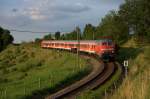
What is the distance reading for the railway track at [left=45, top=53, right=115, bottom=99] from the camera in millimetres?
32138

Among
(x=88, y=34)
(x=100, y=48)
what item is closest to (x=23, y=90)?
(x=100, y=48)

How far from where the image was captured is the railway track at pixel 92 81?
32138 millimetres

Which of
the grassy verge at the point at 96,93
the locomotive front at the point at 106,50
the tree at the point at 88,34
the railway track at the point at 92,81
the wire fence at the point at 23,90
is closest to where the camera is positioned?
the grassy verge at the point at 96,93

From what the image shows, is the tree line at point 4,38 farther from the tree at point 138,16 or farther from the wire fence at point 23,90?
the wire fence at point 23,90

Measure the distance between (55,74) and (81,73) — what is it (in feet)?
10.4

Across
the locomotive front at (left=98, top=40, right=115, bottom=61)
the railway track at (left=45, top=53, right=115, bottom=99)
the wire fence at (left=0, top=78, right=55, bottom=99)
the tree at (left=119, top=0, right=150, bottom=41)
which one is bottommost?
the wire fence at (left=0, top=78, right=55, bottom=99)

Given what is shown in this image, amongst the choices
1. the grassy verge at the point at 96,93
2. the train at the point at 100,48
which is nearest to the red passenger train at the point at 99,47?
the train at the point at 100,48

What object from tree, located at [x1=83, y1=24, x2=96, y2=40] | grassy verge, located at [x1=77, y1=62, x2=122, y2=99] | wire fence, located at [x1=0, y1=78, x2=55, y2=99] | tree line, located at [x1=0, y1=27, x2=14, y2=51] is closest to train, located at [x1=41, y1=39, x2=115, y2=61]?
grassy verge, located at [x1=77, y1=62, x2=122, y2=99]

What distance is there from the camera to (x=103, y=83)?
123 feet

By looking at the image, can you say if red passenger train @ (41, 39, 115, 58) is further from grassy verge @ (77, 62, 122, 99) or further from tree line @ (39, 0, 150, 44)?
grassy verge @ (77, 62, 122, 99)

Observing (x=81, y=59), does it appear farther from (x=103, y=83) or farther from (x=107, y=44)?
(x=103, y=83)

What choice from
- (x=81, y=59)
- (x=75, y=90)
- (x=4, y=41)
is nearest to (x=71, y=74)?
(x=75, y=90)

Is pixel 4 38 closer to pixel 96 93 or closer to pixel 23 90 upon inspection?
pixel 23 90

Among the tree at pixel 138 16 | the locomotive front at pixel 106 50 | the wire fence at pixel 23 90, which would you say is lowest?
the wire fence at pixel 23 90
